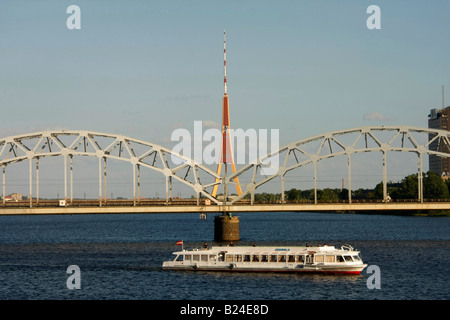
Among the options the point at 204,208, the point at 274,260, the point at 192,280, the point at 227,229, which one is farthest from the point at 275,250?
the point at 204,208

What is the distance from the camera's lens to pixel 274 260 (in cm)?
7575

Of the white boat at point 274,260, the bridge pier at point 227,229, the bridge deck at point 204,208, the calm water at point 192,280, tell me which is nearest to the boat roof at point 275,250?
the white boat at point 274,260

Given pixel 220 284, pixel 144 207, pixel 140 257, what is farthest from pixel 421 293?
pixel 144 207

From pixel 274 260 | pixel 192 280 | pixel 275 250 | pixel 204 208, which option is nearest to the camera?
pixel 192 280

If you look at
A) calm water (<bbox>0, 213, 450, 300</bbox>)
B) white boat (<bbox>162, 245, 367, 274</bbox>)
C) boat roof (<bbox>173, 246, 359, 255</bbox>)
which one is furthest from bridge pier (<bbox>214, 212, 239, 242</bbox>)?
boat roof (<bbox>173, 246, 359, 255</bbox>)

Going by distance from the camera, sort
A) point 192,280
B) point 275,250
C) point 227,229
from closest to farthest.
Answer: point 192,280, point 275,250, point 227,229

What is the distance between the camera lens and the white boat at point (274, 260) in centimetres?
7294

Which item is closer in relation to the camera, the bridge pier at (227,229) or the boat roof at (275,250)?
the boat roof at (275,250)

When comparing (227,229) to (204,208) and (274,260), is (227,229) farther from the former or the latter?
(274,260)

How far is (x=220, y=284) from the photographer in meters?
67.3

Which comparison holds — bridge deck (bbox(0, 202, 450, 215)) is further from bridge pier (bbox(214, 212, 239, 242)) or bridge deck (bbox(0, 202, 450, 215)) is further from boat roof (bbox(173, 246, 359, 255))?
boat roof (bbox(173, 246, 359, 255))

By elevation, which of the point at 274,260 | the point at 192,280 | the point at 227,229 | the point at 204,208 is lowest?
the point at 192,280

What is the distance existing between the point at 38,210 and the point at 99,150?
48.2 ft

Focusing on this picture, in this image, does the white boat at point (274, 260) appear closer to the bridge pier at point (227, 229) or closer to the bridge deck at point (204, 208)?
the bridge deck at point (204, 208)
